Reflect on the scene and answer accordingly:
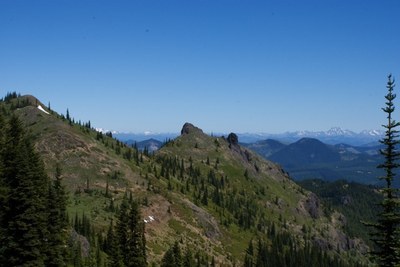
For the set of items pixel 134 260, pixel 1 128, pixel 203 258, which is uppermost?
pixel 1 128

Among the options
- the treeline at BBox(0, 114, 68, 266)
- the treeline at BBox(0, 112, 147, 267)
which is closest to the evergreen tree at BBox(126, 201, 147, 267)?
the treeline at BBox(0, 112, 147, 267)

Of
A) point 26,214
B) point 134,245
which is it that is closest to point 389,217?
point 26,214

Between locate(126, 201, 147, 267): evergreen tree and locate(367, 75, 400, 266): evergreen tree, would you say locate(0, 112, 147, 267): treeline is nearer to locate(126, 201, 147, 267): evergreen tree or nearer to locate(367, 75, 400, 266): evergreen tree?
locate(126, 201, 147, 267): evergreen tree

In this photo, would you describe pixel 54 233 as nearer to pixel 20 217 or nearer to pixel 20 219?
pixel 20 219

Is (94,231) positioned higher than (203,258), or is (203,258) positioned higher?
(94,231)

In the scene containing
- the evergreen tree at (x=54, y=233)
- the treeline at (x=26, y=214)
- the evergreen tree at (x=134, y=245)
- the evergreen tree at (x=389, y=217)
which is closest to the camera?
the evergreen tree at (x=389, y=217)

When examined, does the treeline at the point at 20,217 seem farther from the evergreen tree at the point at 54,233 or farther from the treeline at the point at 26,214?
the evergreen tree at the point at 54,233

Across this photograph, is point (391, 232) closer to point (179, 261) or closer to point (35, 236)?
point (35, 236)

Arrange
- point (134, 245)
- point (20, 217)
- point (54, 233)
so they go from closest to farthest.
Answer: point (20, 217) < point (54, 233) < point (134, 245)

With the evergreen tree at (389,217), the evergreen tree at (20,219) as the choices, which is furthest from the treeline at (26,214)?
the evergreen tree at (389,217)

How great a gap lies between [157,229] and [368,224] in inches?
6347

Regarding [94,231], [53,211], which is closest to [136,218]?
[53,211]

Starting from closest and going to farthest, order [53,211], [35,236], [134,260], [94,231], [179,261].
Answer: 1. [35,236]
2. [53,211]
3. [134,260]
4. [179,261]
5. [94,231]

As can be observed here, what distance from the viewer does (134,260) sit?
3100 inches
